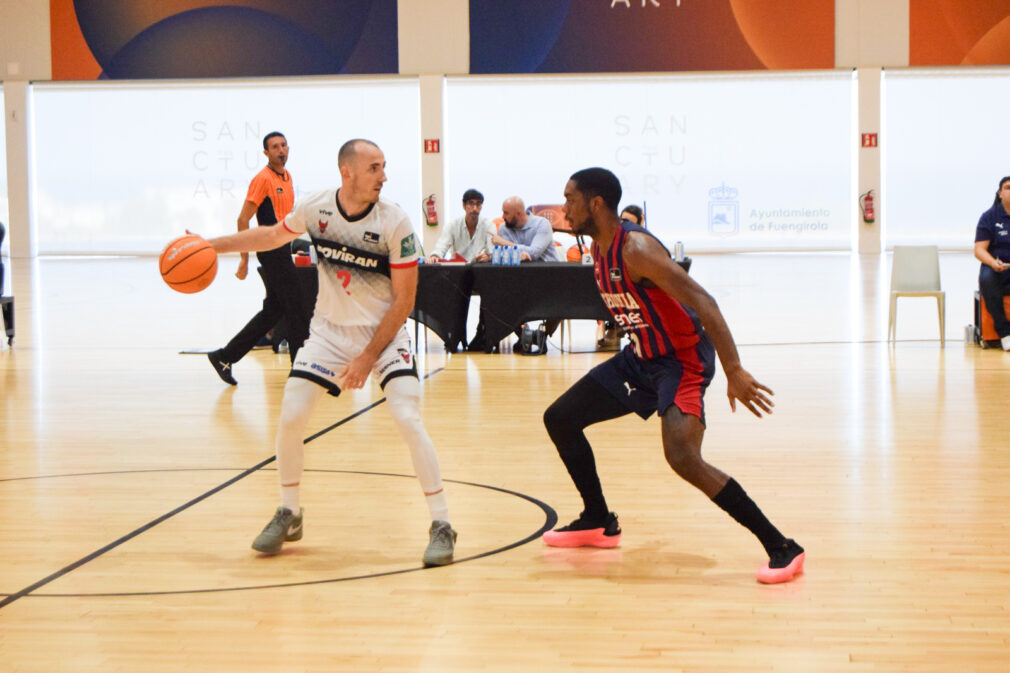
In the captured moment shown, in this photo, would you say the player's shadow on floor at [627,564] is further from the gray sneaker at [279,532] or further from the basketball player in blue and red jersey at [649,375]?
the gray sneaker at [279,532]

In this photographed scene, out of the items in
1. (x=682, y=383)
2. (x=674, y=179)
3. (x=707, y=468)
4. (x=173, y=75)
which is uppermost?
(x=173, y=75)

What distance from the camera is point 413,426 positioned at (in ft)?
14.3

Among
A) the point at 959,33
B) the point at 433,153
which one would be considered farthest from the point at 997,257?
the point at 433,153

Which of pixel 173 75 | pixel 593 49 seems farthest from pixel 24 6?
pixel 593 49

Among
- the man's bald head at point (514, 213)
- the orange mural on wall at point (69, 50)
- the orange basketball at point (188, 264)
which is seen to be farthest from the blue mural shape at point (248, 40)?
the orange basketball at point (188, 264)

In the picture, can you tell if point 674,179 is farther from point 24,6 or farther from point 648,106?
point 24,6

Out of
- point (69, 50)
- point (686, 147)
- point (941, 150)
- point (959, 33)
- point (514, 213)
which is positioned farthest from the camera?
point (686, 147)

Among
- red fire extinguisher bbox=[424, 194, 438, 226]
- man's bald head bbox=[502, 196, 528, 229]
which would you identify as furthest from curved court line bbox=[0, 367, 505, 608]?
red fire extinguisher bbox=[424, 194, 438, 226]

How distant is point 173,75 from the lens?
2561 centimetres

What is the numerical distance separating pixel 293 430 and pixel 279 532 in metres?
0.39

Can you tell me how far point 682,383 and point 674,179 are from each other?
74.9 feet

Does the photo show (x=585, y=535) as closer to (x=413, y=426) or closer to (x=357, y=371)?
(x=413, y=426)

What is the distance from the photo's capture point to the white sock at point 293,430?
442cm

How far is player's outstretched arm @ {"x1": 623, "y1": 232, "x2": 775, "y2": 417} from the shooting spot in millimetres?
3955
